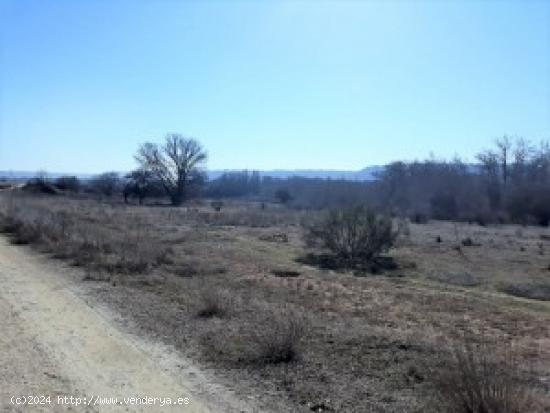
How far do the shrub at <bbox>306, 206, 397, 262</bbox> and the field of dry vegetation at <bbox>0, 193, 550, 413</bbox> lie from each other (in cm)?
259

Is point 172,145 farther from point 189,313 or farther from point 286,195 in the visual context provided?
point 189,313

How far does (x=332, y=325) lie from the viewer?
11.5 m

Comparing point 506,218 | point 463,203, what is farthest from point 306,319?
point 463,203

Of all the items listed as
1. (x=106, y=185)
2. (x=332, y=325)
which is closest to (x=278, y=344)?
(x=332, y=325)

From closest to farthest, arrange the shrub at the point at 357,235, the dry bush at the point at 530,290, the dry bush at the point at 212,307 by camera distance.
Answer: the dry bush at the point at 212,307 → the dry bush at the point at 530,290 → the shrub at the point at 357,235

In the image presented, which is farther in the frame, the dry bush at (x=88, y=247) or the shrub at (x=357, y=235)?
the shrub at (x=357, y=235)

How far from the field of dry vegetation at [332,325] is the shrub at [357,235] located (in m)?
2.59

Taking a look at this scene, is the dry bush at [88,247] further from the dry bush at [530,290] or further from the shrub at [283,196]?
the shrub at [283,196]

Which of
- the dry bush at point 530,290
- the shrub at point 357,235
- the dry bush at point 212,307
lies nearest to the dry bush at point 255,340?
the dry bush at point 212,307

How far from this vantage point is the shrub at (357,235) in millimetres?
28609

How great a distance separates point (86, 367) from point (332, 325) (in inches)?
170

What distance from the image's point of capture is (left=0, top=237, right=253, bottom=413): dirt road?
7.11 m

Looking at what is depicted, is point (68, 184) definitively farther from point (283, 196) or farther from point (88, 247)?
point (88, 247)

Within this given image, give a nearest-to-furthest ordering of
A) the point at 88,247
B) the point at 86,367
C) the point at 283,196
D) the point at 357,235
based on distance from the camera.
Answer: the point at 86,367
the point at 88,247
the point at 357,235
the point at 283,196
